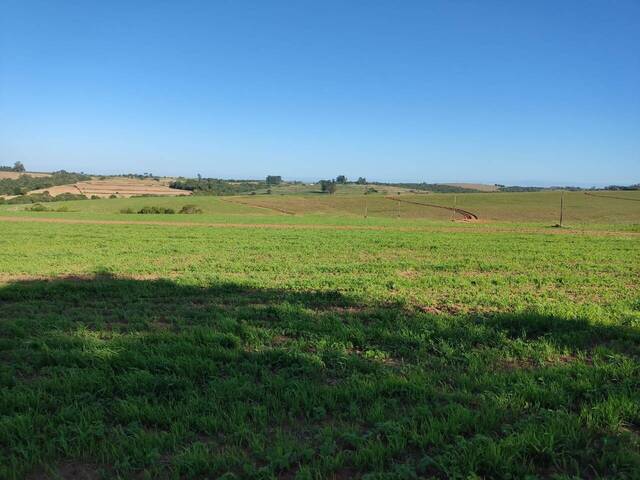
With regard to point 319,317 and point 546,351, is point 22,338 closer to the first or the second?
point 319,317

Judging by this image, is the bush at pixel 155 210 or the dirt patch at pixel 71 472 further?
the bush at pixel 155 210

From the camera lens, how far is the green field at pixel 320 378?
321 cm

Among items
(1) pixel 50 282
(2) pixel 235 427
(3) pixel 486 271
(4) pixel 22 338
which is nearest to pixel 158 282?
(1) pixel 50 282

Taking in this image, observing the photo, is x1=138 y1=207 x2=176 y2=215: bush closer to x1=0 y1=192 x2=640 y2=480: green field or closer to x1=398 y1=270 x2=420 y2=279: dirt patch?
x1=0 y1=192 x2=640 y2=480: green field

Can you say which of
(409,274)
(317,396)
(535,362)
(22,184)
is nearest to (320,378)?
(317,396)

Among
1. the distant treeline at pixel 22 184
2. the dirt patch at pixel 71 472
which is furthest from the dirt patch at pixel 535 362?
the distant treeline at pixel 22 184

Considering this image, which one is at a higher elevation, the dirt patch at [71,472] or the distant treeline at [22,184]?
the distant treeline at [22,184]

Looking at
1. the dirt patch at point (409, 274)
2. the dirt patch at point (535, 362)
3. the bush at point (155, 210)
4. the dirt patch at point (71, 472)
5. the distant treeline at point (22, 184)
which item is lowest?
the dirt patch at point (71, 472)

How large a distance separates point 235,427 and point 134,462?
82cm

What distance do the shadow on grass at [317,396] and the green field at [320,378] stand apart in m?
0.02

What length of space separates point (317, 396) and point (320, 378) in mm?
532

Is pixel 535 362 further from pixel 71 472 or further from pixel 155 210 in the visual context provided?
pixel 155 210

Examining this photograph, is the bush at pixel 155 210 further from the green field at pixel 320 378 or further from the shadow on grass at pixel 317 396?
the shadow on grass at pixel 317 396

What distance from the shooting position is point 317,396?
4.18 metres
